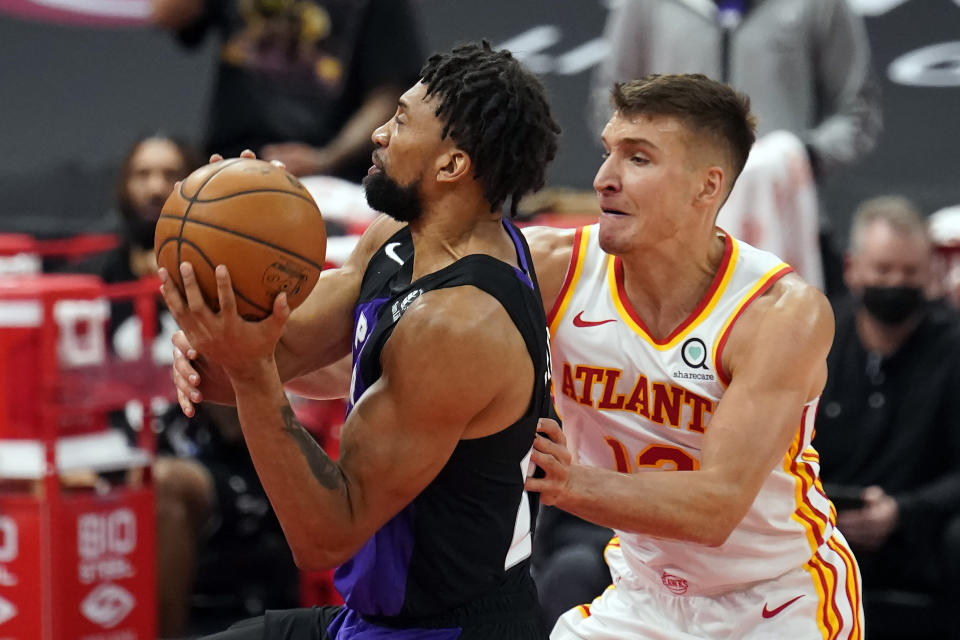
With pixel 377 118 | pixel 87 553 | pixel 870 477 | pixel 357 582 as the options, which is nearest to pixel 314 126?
pixel 377 118

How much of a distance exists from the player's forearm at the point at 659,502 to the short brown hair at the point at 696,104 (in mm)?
781

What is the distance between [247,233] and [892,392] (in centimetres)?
326

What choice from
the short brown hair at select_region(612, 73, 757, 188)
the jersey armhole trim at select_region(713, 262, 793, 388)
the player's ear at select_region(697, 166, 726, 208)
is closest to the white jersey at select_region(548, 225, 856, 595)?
the jersey armhole trim at select_region(713, 262, 793, 388)

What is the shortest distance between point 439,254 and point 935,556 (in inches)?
112

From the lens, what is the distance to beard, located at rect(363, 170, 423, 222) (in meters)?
2.89

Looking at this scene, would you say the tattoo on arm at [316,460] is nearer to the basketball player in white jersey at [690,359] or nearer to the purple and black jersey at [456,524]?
the purple and black jersey at [456,524]

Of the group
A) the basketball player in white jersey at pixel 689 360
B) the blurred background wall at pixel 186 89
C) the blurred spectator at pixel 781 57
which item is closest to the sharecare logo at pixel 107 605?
the basketball player in white jersey at pixel 689 360

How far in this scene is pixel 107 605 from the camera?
489 cm

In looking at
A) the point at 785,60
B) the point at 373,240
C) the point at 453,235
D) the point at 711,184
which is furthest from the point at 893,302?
the point at 453,235

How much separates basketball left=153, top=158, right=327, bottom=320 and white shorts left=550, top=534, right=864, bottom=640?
1251 mm

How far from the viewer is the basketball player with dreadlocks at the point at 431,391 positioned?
262 centimetres

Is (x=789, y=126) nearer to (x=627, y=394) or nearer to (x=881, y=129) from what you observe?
(x=881, y=129)

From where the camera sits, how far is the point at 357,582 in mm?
2879

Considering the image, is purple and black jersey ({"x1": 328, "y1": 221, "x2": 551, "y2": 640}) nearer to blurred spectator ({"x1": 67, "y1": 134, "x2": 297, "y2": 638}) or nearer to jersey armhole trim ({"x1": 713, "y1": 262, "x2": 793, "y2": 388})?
jersey armhole trim ({"x1": 713, "y1": 262, "x2": 793, "y2": 388})
